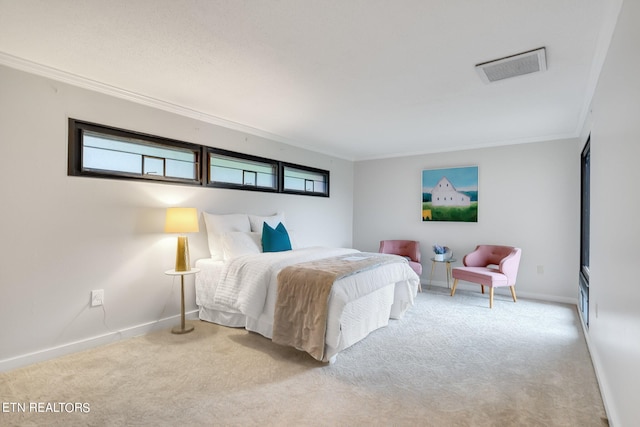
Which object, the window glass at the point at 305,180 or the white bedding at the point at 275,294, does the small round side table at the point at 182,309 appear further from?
the window glass at the point at 305,180

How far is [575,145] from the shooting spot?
14.5 ft

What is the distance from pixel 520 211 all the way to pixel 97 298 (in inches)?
215

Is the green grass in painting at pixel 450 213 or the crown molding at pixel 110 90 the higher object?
the crown molding at pixel 110 90

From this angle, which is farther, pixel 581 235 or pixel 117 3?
pixel 581 235

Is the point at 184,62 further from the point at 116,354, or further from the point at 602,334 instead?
the point at 602,334

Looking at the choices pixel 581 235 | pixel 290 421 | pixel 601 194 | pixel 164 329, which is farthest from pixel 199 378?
pixel 581 235

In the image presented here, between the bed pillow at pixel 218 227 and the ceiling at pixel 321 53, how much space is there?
3.99ft

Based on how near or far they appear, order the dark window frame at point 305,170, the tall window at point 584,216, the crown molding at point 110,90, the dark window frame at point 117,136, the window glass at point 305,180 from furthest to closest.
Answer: the window glass at point 305,180
the dark window frame at point 305,170
the tall window at point 584,216
the dark window frame at point 117,136
the crown molding at point 110,90

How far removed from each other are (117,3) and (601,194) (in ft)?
11.0

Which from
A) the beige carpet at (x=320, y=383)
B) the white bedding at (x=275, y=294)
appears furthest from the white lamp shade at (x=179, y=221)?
the beige carpet at (x=320, y=383)

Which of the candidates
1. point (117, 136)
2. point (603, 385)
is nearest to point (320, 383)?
point (603, 385)

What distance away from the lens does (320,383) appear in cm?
229

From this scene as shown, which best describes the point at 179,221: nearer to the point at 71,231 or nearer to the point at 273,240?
the point at 71,231

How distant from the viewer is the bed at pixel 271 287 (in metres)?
2.65
